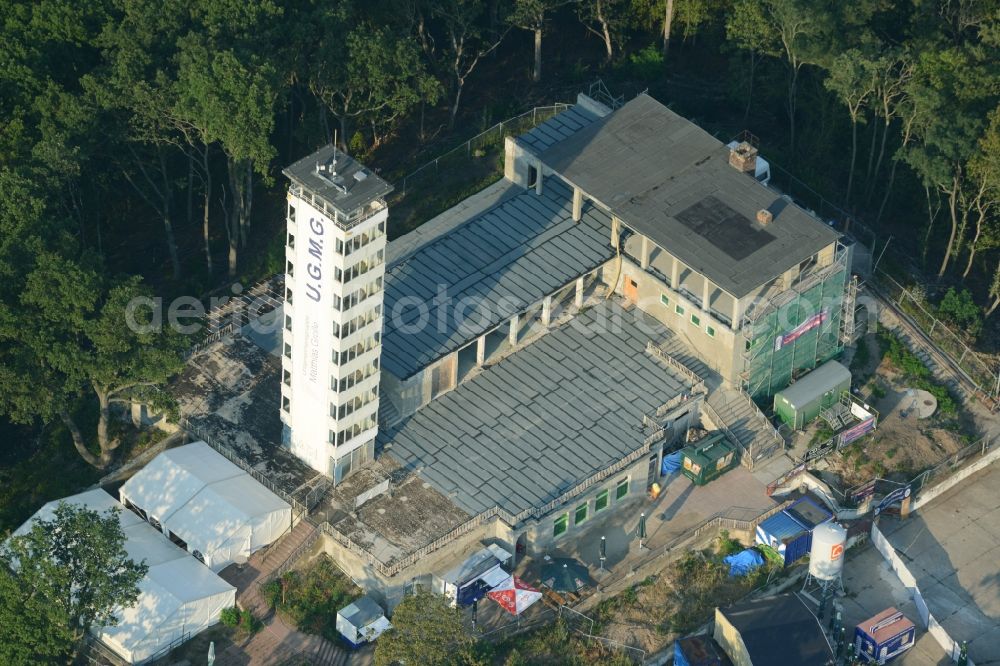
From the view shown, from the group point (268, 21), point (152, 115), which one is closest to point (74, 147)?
point (152, 115)

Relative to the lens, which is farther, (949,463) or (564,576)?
(949,463)

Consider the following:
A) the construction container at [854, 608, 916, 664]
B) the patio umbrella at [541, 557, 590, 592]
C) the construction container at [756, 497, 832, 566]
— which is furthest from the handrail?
the construction container at [854, 608, 916, 664]

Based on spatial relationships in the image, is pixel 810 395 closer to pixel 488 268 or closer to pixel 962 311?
pixel 962 311

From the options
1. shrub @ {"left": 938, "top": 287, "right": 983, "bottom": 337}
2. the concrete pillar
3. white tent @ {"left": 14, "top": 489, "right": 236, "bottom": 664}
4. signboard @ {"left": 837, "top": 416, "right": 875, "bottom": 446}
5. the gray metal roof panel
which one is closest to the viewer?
white tent @ {"left": 14, "top": 489, "right": 236, "bottom": 664}

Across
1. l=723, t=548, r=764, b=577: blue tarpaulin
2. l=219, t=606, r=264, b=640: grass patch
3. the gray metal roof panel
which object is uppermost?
the gray metal roof panel

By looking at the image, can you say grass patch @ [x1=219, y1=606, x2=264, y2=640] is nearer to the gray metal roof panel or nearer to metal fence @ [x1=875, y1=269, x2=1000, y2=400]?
the gray metal roof panel

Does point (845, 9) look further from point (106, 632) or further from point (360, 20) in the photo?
point (106, 632)

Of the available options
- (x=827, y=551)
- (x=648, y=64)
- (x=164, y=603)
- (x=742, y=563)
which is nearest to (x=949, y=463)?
(x=827, y=551)

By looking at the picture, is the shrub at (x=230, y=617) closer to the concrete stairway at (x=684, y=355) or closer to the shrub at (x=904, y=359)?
the concrete stairway at (x=684, y=355)
